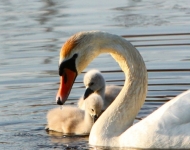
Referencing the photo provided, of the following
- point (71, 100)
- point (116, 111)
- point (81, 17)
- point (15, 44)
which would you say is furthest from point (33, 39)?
point (116, 111)

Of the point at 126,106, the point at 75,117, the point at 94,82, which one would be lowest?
the point at 75,117

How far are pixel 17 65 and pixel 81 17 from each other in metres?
2.70

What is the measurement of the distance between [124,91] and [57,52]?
148 inches

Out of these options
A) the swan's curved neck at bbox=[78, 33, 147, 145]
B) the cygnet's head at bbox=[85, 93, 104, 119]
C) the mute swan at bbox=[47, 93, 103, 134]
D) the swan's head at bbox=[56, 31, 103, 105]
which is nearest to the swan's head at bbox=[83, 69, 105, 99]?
the mute swan at bbox=[47, 93, 103, 134]

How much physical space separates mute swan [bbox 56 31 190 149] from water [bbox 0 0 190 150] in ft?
1.25

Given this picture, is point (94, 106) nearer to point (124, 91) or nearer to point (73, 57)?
point (124, 91)

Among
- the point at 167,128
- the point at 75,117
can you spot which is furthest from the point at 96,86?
the point at 167,128

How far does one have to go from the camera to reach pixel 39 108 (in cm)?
1038

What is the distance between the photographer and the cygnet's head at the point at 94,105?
9461 millimetres

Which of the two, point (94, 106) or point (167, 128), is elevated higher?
point (167, 128)

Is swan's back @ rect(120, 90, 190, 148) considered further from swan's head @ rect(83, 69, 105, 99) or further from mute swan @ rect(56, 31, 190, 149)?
swan's head @ rect(83, 69, 105, 99)

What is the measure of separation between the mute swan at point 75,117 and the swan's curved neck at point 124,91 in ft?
1.93

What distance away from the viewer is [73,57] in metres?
8.46

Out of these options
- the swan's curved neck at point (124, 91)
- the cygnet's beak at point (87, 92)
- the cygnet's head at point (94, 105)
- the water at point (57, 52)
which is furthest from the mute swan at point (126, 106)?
the cygnet's beak at point (87, 92)
